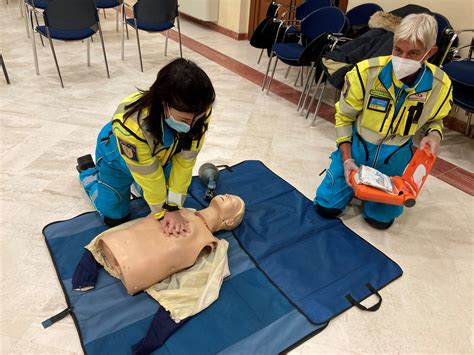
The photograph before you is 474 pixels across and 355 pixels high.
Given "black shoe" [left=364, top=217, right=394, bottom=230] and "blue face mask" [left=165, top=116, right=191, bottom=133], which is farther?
"black shoe" [left=364, top=217, right=394, bottom=230]

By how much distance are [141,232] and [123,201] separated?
0.33 metres

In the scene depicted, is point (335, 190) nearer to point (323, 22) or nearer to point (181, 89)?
point (181, 89)

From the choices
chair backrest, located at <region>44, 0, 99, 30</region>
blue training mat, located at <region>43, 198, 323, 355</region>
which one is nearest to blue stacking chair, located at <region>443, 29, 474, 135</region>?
blue training mat, located at <region>43, 198, 323, 355</region>

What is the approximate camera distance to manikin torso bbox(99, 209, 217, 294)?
4.64 ft

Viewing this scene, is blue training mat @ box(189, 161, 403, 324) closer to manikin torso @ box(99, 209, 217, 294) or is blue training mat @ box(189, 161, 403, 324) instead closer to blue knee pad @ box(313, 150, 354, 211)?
blue knee pad @ box(313, 150, 354, 211)

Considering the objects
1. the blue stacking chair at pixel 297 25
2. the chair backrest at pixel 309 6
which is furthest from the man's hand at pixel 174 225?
the chair backrest at pixel 309 6

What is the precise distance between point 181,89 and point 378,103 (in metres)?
1.01

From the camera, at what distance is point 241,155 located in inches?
97.9

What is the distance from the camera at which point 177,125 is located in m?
1.27

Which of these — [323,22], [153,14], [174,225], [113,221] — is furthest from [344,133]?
[153,14]

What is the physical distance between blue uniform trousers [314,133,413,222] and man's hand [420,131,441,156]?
0.14 meters

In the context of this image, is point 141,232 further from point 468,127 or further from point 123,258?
point 468,127

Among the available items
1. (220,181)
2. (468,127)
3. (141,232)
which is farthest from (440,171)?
(141,232)

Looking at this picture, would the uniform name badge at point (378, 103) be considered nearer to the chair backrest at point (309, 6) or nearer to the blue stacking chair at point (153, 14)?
the chair backrest at point (309, 6)
